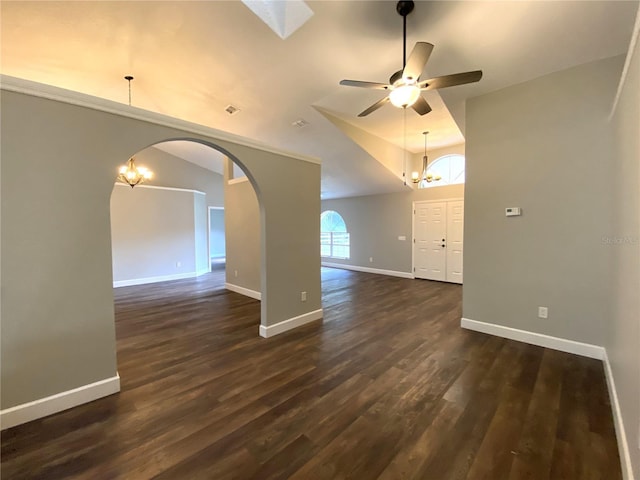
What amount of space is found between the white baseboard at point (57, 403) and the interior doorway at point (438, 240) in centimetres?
667

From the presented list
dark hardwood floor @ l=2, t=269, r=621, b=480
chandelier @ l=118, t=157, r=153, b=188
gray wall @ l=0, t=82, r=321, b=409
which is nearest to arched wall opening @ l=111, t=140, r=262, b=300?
chandelier @ l=118, t=157, r=153, b=188

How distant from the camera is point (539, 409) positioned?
2068mm

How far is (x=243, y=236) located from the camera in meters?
5.69

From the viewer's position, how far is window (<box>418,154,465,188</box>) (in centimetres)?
687

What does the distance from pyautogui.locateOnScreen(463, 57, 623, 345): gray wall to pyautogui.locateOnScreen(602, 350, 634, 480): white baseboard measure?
2.67ft

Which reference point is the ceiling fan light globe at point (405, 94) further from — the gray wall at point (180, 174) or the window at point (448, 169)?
the gray wall at point (180, 174)

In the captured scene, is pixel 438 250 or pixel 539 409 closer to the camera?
pixel 539 409

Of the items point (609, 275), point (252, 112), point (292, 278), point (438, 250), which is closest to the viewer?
point (609, 275)

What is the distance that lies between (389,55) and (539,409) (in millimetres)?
3639

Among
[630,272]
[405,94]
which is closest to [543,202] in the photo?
[630,272]

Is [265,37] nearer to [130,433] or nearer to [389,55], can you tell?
[389,55]

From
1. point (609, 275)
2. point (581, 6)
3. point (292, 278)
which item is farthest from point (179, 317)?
point (581, 6)

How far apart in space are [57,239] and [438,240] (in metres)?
7.00

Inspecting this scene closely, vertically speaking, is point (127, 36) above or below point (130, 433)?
above
